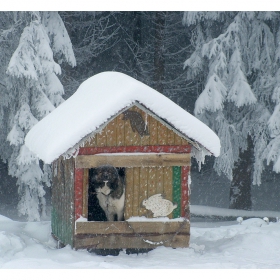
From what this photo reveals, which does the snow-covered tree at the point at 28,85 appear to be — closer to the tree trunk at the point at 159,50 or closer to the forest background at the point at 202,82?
the forest background at the point at 202,82

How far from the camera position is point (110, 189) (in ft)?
30.2

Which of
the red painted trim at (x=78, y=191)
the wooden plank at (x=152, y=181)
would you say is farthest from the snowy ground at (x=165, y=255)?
the wooden plank at (x=152, y=181)

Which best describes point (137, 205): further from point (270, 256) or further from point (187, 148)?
point (270, 256)

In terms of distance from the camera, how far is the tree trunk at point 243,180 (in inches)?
706

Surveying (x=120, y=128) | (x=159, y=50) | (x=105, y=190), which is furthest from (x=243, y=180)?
(x=120, y=128)

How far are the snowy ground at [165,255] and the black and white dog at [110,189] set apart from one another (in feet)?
2.13

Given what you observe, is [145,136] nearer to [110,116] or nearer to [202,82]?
[110,116]

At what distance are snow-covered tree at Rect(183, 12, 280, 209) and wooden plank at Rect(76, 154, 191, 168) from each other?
6792 millimetres

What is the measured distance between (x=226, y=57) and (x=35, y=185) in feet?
19.7

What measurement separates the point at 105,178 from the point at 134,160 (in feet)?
1.68

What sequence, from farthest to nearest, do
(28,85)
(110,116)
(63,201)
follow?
(28,85), (63,201), (110,116)

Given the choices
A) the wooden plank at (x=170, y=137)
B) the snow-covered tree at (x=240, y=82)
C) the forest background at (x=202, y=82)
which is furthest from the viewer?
the snow-covered tree at (x=240, y=82)

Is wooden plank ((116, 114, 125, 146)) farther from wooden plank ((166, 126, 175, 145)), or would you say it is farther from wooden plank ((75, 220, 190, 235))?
wooden plank ((75, 220, 190, 235))

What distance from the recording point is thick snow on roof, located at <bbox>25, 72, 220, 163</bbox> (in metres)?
8.48
